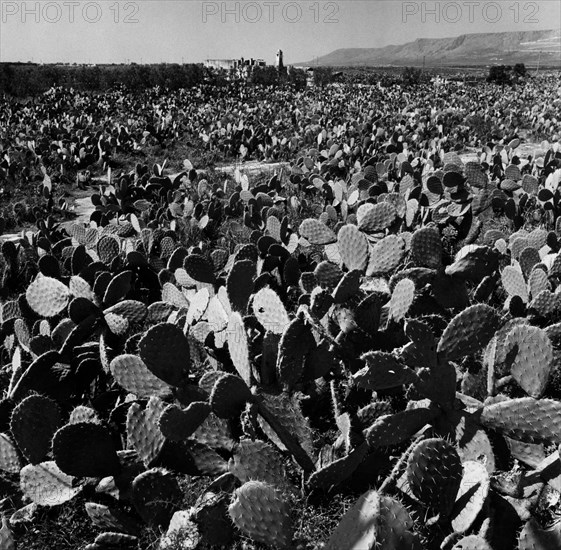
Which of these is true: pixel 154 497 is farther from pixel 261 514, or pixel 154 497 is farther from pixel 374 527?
pixel 374 527

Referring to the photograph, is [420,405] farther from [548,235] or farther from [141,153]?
[141,153]

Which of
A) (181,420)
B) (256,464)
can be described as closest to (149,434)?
(181,420)

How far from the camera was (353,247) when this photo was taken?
285 cm

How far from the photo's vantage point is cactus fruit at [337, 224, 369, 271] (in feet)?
9.23

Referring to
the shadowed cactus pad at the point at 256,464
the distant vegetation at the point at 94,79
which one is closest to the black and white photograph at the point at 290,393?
the shadowed cactus pad at the point at 256,464

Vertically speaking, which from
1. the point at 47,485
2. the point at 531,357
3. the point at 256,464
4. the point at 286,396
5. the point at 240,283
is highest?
the point at 240,283

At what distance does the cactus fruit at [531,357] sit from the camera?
1802 mm

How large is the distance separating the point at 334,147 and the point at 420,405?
18.7 feet

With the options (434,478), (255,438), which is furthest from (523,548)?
(255,438)

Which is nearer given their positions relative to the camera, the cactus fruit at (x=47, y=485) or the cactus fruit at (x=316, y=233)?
the cactus fruit at (x=47, y=485)

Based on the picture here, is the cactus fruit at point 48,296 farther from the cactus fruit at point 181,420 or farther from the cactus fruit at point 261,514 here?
the cactus fruit at point 261,514

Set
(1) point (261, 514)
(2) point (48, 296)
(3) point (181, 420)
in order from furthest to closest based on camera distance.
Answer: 1. (2) point (48, 296)
2. (3) point (181, 420)
3. (1) point (261, 514)

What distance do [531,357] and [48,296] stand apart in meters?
2.12

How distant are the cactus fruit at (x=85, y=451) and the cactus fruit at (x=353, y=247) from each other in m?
1.51
